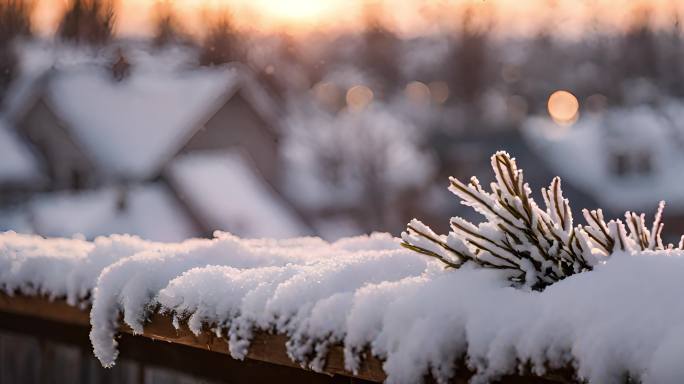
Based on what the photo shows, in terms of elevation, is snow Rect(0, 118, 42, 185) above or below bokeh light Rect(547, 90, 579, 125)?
below

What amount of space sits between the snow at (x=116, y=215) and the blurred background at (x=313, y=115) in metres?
0.07

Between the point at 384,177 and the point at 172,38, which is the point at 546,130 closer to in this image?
the point at 384,177

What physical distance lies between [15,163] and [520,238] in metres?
25.7

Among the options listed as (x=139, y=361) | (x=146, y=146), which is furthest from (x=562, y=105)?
(x=139, y=361)

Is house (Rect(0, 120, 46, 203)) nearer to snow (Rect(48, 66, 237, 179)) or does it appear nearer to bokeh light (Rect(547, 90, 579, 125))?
snow (Rect(48, 66, 237, 179))

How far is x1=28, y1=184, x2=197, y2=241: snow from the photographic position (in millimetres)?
22359

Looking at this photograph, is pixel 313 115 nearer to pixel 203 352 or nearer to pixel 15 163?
pixel 15 163

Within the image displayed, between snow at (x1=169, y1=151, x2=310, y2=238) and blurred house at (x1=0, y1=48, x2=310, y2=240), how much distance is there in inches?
1.3

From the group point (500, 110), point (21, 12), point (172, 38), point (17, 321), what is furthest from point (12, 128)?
point (500, 110)

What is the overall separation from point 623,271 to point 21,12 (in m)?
13.4

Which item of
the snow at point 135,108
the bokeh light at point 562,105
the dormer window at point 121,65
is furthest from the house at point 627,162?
Answer: the dormer window at point 121,65

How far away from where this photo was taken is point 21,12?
13.4 meters

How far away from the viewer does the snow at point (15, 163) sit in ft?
82.3

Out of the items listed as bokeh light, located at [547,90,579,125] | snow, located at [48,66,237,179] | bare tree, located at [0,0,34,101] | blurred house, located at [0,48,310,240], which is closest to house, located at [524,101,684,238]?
blurred house, located at [0,48,310,240]
